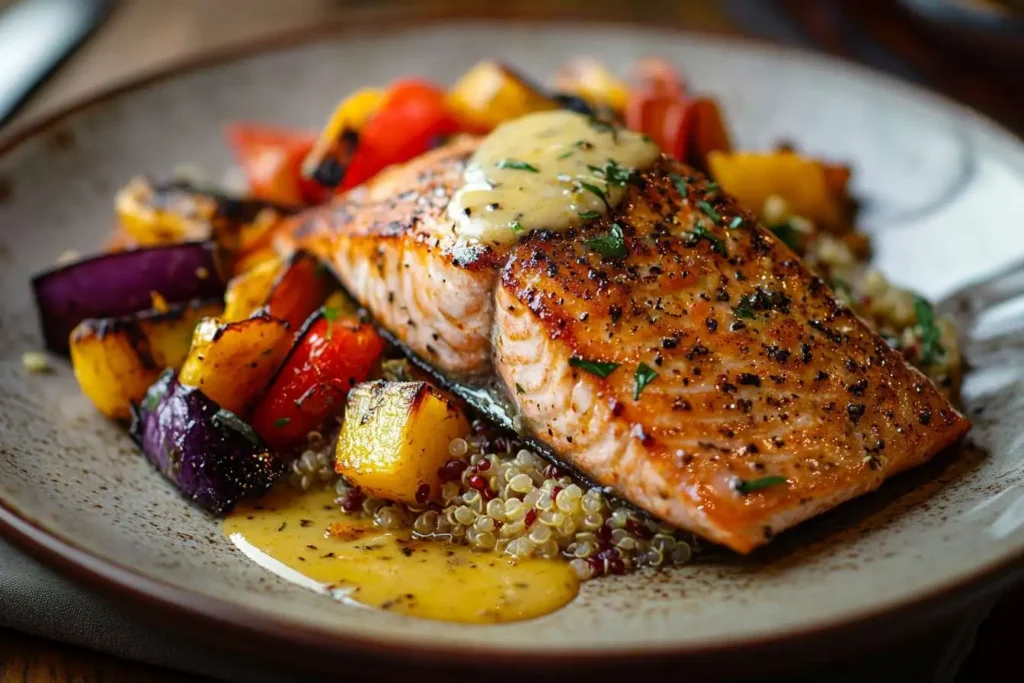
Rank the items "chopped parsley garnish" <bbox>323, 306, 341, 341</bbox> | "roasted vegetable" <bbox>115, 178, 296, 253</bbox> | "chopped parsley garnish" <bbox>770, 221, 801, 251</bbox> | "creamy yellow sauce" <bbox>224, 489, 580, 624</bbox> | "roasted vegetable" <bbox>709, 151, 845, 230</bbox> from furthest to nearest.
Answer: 1. "roasted vegetable" <bbox>709, 151, 845, 230</bbox>
2. "roasted vegetable" <bbox>115, 178, 296, 253</bbox>
3. "chopped parsley garnish" <bbox>770, 221, 801, 251</bbox>
4. "chopped parsley garnish" <bbox>323, 306, 341, 341</bbox>
5. "creamy yellow sauce" <bbox>224, 489, 580, 624</bbox>

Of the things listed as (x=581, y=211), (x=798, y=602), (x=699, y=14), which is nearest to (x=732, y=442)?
(x=798, y=602)

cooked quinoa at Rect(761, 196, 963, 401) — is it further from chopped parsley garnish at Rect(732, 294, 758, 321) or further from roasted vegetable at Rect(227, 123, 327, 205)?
roasted vegetable at Rect(227, 123, 327, 205)

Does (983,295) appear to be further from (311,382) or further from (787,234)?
(311,382)

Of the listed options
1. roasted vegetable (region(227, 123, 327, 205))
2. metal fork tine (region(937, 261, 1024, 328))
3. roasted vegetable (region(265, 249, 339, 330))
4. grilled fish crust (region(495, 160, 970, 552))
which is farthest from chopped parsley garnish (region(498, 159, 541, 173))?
metal fork tine (region(937, 261, 1024, 328))

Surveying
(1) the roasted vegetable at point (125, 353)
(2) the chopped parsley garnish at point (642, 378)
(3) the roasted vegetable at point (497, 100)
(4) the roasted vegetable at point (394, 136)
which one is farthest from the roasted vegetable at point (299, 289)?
(2) the chopped parsley garnish at point (642, 378)

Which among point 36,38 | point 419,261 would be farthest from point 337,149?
Answer: point 36,38

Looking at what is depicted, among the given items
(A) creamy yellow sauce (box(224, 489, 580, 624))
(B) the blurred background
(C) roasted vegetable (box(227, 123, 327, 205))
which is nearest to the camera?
(A) creamy yellow sauce (box(224, 489, 580, 624))

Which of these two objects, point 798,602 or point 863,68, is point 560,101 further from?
point 798,602
